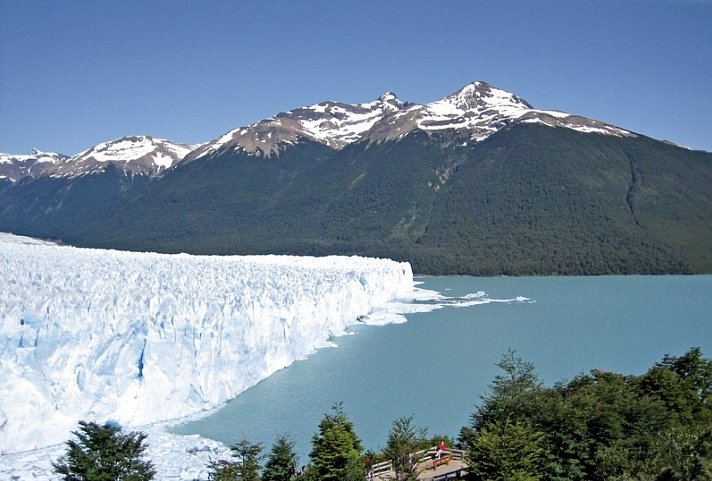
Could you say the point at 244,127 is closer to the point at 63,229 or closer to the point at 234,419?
the point at 63,229

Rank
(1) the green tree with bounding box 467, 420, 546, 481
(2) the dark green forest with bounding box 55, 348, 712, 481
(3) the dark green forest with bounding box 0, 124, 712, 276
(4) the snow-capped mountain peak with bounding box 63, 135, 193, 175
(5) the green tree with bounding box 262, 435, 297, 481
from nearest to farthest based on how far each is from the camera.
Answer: (1) the green tree with bounding box 467, 420, 546, 481, (2) the dark green forest with bounding box 55, 348, 712, 481, (5) the green tree with bounding box 262, 435, 297, 481, (3) the dark green forest with bounding box 0, 124, 712, 276, (4) the snow-capped mountain peak with bounding box 63, 135, 193, 175

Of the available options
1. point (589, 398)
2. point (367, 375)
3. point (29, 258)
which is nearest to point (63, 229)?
point (29, 258)

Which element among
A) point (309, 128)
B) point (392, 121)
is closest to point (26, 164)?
point (309, 128)

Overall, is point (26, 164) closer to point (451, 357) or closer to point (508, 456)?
point (451, 357)

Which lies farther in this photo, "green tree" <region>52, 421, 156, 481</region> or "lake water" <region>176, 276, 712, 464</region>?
"lake water" <region>176, 276, 712, 464</region>

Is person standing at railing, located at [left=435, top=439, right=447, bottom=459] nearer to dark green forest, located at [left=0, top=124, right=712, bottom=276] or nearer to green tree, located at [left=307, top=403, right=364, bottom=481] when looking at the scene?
green tree, located at [left=307, top=403, right=364, bottom=481]

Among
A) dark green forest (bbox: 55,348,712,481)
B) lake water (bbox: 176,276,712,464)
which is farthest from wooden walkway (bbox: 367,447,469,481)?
lake water (bbox: 176,276,712,464)
